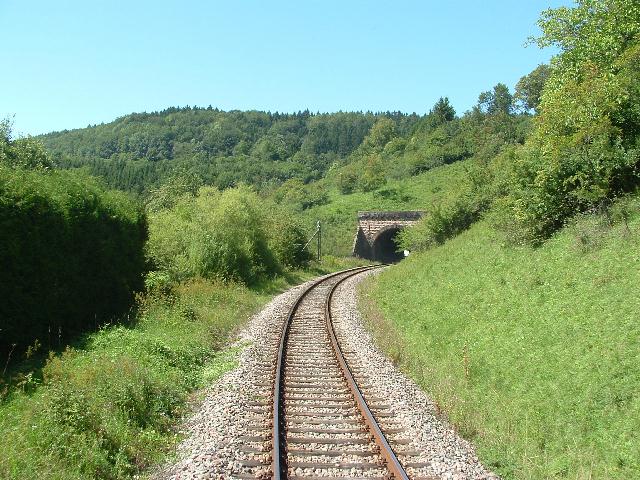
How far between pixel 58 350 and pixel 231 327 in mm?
5583

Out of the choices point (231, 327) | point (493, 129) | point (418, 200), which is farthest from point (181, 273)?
point (493, 129)

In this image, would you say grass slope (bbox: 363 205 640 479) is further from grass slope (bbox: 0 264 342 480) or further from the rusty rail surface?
grass slope (bbox: 0 264 342 480)

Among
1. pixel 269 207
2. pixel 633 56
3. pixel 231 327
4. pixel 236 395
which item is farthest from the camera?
pixel 269 207

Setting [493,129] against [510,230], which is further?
[493,129]

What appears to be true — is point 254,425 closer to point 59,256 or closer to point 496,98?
point 59,256

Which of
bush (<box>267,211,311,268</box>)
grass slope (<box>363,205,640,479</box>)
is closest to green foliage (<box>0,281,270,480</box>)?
grass slope (<box>363,205,640,479</box>)

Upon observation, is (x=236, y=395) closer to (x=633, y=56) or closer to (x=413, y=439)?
(x=413, y=439)

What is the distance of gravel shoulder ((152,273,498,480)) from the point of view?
7055 mm

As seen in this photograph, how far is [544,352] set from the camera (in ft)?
33.5

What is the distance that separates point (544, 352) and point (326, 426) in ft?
14.4

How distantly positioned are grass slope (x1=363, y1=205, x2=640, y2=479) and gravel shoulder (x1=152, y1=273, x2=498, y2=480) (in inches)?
15.7

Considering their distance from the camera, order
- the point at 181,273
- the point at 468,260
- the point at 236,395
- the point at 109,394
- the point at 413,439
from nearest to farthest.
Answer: the point at 413,439 → the point at 109,394 → the point at 236,395 → the point at 468,260 → the point at 181,273

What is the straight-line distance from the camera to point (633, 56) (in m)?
15.2

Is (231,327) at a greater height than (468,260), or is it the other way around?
(468,260)
